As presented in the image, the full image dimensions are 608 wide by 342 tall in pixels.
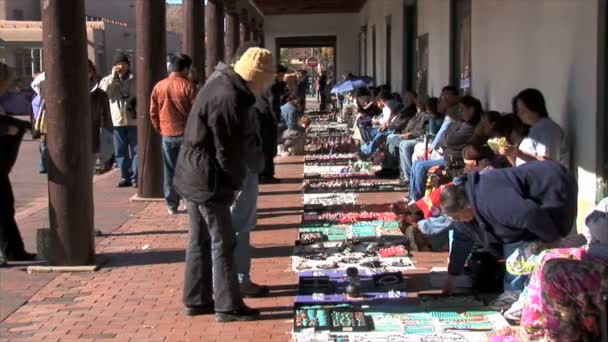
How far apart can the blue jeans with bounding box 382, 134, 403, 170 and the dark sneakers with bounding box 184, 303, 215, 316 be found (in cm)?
696

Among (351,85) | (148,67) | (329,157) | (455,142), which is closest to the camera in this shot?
(455,142)

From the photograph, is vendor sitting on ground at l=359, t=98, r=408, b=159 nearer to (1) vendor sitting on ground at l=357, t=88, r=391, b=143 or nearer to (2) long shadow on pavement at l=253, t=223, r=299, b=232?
(1) vendor sitting on ground at l=357, t=88, r=391, b=143

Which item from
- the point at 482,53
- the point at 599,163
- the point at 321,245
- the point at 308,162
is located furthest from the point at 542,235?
the point at 308,162

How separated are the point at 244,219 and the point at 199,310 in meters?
0.72

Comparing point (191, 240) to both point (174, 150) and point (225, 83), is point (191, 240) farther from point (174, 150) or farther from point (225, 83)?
point (174, 150)

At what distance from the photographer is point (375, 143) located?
44.7 feet

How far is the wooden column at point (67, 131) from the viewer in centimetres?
699

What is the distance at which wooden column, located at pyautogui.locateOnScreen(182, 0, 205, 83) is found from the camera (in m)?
12.5

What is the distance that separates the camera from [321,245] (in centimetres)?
793

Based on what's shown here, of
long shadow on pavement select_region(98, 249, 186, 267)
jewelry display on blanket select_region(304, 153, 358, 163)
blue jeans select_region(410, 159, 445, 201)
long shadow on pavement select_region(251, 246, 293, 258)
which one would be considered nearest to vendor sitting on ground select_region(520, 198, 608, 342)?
long shadow on pavement select_region(251, 246, 293, 258)

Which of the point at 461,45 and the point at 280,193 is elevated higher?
the point at 461,45

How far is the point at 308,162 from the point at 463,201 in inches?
393

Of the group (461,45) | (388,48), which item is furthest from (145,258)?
(388,48)

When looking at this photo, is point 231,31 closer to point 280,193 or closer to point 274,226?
point 280,193
